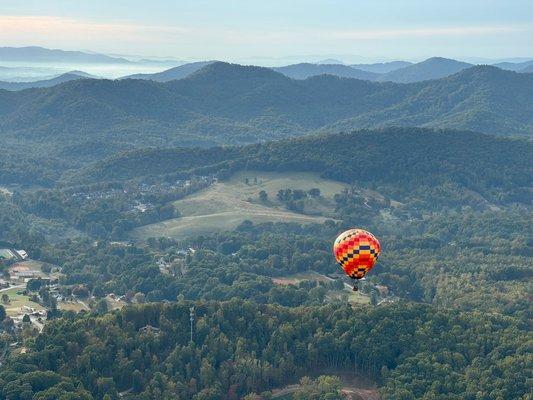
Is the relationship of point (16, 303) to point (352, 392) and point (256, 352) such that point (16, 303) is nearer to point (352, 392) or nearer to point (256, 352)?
point (256, 352)

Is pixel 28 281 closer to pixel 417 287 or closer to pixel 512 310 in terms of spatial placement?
pixel 417 287

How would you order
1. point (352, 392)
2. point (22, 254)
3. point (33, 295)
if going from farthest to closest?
point (22, 254)
point (33, 295)
point (352, 392)

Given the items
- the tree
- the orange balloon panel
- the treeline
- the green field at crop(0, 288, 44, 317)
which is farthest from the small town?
the orange balloon panel

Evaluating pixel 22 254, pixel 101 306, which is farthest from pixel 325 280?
pixel 22 254

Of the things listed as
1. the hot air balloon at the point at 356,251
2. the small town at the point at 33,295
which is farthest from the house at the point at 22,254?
the hot air balloon at the point at 356,251

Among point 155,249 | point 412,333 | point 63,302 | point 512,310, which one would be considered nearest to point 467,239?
point 512,310

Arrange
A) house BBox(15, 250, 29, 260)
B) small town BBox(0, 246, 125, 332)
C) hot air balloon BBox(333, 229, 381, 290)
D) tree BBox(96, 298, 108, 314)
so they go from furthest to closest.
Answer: house BBox(15, 250, 29, 260) < tree BBox(96, 298, 108, 314) < small town BBox(0, 246, 125, 332) < hot air balloon BBox(333, 229, 381, 290)

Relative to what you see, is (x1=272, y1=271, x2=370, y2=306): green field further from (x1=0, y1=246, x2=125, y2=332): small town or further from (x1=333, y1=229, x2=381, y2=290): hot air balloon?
(x1=333, y1=229, x2=381, y2=290): hot air balloon
